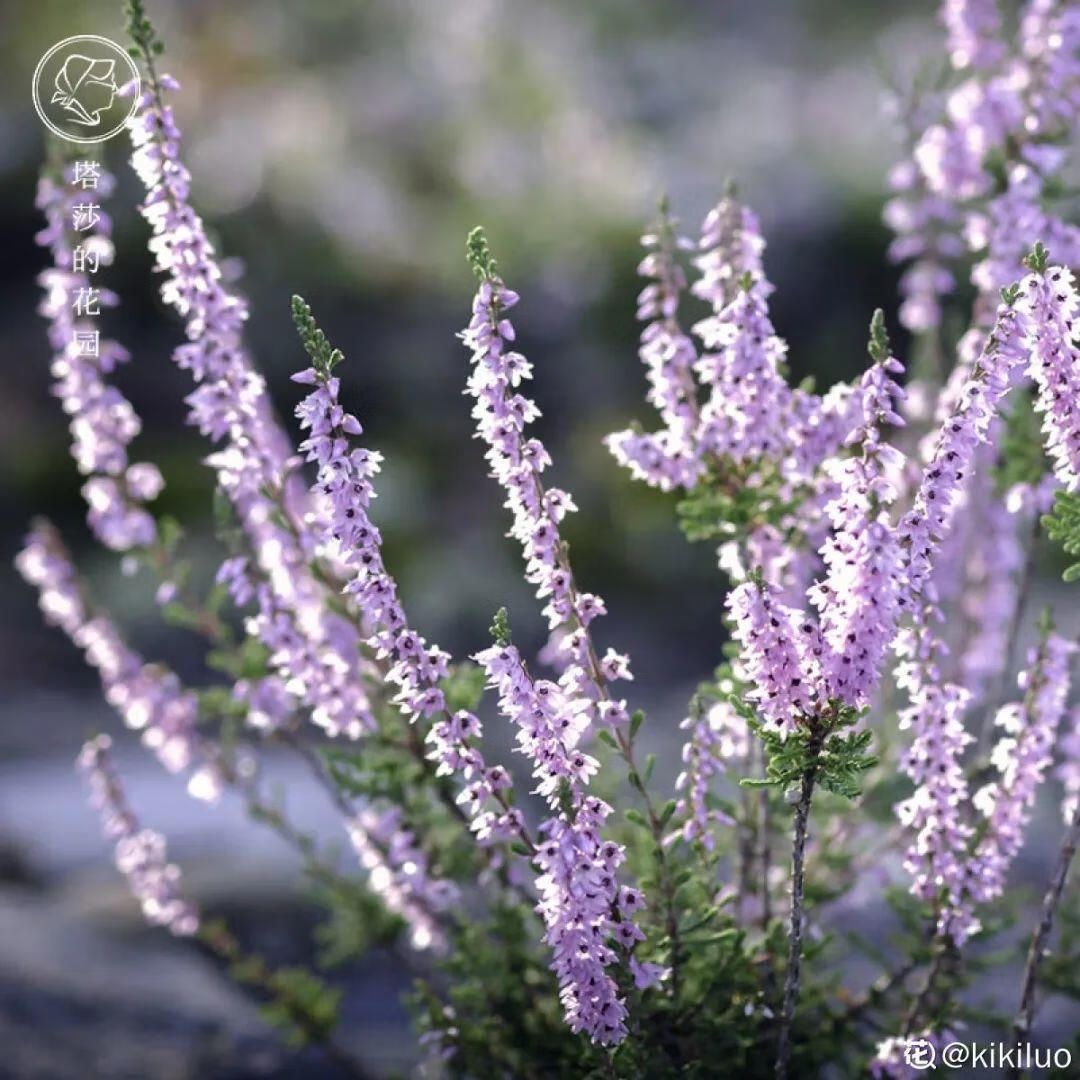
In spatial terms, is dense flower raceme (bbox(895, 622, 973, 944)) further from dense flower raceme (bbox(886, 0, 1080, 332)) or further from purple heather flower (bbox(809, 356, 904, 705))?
dense flower raceme (bbox(886, 0, 1080, 332))

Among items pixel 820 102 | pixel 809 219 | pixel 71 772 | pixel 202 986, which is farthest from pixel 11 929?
pixel 820 102

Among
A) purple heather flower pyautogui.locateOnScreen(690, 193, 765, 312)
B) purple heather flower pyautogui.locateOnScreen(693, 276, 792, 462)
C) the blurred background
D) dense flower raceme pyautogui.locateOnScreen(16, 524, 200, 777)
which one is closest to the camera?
purple heather flower pyautogui.locateOnScreen(693, 276, 792, 462)

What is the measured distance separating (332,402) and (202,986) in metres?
4.86

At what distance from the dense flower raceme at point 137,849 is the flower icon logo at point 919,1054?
295 cm

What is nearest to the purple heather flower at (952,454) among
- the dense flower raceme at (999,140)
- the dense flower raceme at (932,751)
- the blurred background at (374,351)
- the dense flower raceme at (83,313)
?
the dense flower raceme at (932,751)

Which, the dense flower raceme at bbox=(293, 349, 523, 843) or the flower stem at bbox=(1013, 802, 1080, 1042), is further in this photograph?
the flower stem at bbox=(1013, 802, 1080, 1042)

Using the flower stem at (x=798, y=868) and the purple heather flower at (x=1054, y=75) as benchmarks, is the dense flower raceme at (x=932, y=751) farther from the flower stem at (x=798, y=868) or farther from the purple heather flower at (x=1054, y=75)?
the purple heather flower at (x=1054, y=75)

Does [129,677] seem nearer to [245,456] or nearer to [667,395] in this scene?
[245,456]

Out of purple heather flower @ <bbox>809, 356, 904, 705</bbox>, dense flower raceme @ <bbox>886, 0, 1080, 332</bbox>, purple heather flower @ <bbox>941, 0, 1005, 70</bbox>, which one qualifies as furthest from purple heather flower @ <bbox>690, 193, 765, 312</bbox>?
purple heather flower @ <bbox>941, 0, 1005, 70</bbox>

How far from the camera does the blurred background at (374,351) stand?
26.4 ft

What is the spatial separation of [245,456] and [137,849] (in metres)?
2.00

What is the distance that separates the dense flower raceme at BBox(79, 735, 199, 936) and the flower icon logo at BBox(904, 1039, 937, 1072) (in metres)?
2.95

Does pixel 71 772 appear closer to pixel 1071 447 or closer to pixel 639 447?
pixel 639 447

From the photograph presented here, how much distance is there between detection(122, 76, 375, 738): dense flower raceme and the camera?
14.7 feet
